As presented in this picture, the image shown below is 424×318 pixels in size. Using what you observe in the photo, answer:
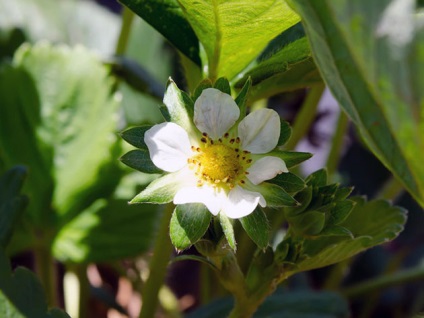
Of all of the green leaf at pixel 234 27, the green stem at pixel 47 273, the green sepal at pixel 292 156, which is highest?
the green leaf at pixel 234 27

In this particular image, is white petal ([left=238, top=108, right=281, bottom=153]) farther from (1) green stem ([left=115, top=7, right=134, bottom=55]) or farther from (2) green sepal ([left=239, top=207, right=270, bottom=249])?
(1) green stem ([left=115, top=7, right=134, bottom=55])

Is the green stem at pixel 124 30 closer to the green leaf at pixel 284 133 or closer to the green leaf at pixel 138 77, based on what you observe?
the green leaf at pixel 138 77

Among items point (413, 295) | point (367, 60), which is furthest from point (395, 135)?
point (413, 295)

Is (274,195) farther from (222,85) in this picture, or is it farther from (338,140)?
(338,140)

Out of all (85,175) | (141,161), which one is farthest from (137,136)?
Answer: (85,175)

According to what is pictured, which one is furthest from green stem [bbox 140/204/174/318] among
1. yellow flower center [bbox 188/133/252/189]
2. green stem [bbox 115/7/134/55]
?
green stem [bbox 115/7/134/55]

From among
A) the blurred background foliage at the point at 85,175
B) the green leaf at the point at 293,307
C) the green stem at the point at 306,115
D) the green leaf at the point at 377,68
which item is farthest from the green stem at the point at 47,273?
the green leaf at the point at 377,68

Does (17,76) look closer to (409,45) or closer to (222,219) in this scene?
(222,219)
